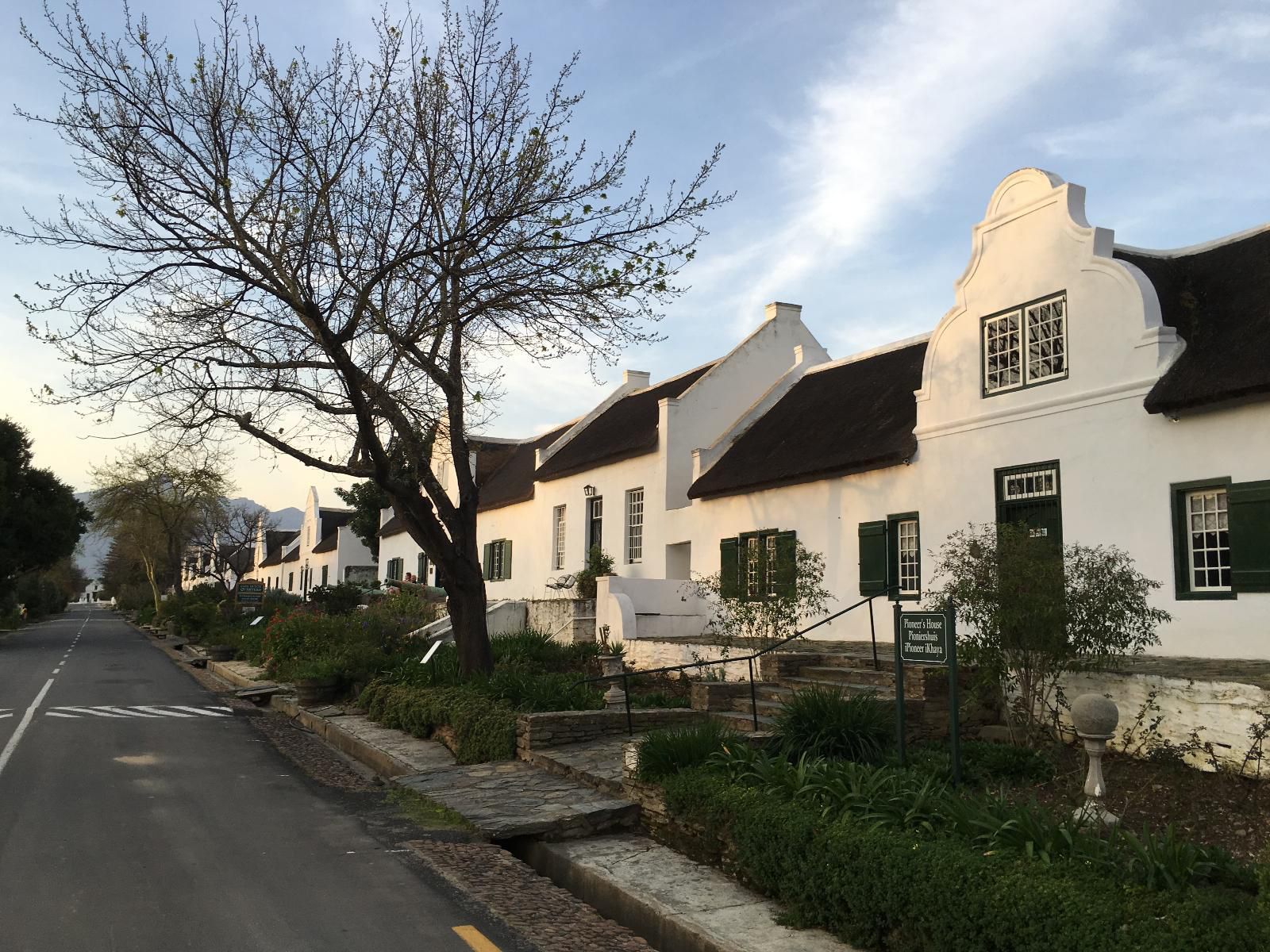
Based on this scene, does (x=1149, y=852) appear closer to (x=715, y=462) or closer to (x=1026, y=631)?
(x=1026, y=631)

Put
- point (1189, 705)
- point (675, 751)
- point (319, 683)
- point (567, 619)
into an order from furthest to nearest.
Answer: point (567, 619)
point (319, 683)
point (1189, 705)
point (675, 751)

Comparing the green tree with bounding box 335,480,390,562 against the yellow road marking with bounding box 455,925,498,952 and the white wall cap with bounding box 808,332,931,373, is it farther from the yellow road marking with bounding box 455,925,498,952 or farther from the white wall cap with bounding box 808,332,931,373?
the yellow road marking with bounding box 455,925,498,952

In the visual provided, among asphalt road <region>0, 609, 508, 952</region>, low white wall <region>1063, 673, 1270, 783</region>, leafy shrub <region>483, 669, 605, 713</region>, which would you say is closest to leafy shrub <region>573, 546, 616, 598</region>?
leafy shrub <region>483, 669, 605, 713</region>

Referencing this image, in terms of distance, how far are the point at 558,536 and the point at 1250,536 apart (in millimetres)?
19744

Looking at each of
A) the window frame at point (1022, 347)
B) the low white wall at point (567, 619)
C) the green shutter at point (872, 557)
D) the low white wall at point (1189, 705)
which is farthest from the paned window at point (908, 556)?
the low white wall at point (567, 619)

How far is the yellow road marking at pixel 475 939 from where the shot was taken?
20.0 ft

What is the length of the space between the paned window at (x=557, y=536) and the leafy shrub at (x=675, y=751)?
19702mm

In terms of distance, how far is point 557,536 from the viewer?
29.1 metres

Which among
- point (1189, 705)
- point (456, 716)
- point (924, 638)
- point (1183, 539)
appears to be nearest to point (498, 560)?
point (456, 716)

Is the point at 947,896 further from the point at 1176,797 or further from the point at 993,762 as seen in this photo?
the point at 1176,797

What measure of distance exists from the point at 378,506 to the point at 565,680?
35.0 meters

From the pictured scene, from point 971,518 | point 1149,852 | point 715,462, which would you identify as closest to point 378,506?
point 715,462

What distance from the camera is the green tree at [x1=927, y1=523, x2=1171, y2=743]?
9.67m

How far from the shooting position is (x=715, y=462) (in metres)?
22.7
